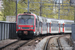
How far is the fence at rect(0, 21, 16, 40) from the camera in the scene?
69.2 ft

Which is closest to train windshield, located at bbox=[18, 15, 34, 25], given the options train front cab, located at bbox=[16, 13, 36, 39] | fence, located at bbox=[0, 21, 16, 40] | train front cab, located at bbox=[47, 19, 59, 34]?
train front cab, located at bbox=[16, 13, 36, 39]

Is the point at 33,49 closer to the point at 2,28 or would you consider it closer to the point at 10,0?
the point at 2,28

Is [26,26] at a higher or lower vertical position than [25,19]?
lower

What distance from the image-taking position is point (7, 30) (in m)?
22.5

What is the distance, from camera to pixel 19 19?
22125mm

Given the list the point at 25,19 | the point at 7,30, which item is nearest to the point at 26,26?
the point at 25,19

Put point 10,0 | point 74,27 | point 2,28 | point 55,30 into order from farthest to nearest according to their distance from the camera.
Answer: point 10,0 → point 55,30 → point 2,28 → point 74,27

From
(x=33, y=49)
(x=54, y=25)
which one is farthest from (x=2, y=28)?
(x=54, y=25)

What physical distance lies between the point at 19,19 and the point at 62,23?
18096 mm

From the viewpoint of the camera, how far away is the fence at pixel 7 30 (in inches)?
830

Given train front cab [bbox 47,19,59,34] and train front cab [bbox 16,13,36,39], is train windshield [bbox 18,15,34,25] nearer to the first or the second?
train front cab [bbox 16,13,36,39]

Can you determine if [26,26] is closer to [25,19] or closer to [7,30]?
[25,19]

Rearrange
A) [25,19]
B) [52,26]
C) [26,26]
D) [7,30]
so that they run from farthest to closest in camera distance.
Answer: [52,26] → [7,30] → [25,19] → [26,26]

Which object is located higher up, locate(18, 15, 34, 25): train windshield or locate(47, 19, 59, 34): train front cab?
locate(18, 15, 34, 25): train windshield
